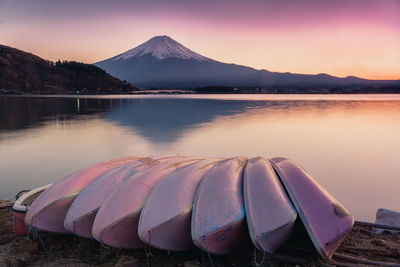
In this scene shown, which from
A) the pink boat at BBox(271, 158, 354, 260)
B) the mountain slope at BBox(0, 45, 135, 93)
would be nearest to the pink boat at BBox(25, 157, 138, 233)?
the pink boat at BBox(271, 158, 354, 260)

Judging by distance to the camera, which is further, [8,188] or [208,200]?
[8,188]

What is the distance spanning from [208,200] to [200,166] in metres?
1.10

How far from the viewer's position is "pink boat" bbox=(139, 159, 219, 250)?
3482 mm

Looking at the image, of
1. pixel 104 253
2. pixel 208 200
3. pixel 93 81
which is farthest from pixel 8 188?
pixel 93 81

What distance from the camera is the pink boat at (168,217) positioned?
348cm

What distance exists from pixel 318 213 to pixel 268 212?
58cm

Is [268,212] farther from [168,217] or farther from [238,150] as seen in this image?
[238,150]

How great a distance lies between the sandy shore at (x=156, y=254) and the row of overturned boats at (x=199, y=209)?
168 millimetres

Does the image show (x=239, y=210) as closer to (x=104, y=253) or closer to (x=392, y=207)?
(x=104, y=253)

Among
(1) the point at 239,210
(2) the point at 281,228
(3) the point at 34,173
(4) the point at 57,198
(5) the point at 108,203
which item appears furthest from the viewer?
(3) the point at 34,173

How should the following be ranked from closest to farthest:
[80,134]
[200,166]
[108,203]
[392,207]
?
1. [108,203]
2. [200,166]
3. [392,207]
4. [80,134]

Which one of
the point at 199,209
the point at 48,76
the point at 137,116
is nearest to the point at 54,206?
the point at 199,209

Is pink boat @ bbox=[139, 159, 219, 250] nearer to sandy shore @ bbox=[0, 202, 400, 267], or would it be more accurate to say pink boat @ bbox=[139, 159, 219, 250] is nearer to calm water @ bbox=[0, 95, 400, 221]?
sandy shore @ bbox=[0, 202, 400, 267]

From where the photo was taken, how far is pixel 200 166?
4.71 metres
